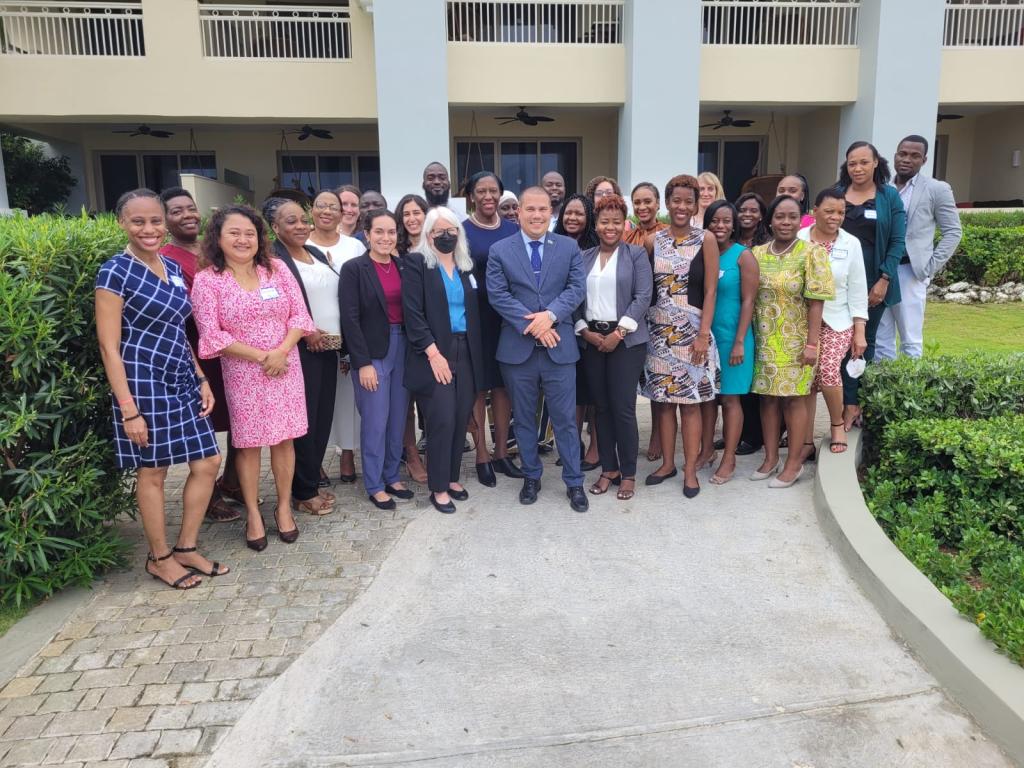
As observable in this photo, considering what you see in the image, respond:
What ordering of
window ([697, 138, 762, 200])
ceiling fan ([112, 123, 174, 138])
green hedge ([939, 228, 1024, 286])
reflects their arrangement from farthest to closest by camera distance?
window ([697, 138, 762, 200])
ceiling fan ([112, 123, 174, 138])
green hedge ([939, 228, 1024, 286])

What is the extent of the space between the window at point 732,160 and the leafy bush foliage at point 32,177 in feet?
45.3

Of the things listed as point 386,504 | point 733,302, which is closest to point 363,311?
point 386,504

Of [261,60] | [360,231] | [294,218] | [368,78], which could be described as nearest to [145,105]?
[261,60]

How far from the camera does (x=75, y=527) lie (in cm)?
377

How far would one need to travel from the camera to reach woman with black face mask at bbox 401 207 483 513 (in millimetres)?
4574

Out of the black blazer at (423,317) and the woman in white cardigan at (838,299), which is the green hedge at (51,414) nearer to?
the black blazer at (423,317)

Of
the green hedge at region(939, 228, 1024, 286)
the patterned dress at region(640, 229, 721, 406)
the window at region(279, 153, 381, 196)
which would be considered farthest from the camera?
the window at region(279, 153, 381, 196)

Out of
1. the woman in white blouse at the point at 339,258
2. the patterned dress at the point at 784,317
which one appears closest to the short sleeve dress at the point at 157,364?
the woman in white blouse at the point at 339,258

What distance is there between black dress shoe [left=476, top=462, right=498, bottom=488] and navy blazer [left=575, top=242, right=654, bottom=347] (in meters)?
1.36

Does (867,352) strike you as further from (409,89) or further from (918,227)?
(409,89)

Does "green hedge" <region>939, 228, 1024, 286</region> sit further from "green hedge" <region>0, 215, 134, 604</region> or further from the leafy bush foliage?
the leafy bush foliage

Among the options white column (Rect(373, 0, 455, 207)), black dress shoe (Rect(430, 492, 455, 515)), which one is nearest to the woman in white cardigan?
black dress shoe (Rect(430, 492, 455, 515))

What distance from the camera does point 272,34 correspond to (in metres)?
14.7

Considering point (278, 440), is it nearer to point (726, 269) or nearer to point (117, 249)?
point (117, 249)
